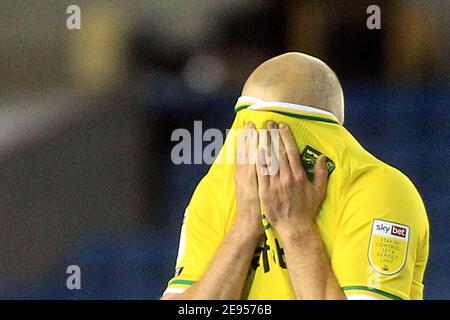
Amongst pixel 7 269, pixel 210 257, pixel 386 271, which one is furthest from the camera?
pixel 7 269

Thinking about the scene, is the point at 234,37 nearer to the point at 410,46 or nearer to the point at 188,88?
the point at 188,88

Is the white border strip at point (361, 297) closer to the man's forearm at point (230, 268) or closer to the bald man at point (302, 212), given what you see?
the bald man at point (302, 212)

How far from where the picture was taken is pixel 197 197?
5.41 ft

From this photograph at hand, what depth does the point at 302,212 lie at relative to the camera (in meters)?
1.55

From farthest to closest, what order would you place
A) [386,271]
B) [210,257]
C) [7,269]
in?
[7,269]
[210,257]
[386,271]

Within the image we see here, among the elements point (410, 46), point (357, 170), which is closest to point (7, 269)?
point (357, 170)

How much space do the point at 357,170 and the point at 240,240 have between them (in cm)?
22

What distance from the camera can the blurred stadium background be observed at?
1763 mm

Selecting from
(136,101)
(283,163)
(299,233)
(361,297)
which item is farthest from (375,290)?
(136,101)

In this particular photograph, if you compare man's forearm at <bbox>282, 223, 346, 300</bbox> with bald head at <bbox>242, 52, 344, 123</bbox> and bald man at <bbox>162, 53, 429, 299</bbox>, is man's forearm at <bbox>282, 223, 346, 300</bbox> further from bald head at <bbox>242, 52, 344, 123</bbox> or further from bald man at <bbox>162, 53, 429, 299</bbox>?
bald head at <bbox>242, 52, 344, 123</bbox>

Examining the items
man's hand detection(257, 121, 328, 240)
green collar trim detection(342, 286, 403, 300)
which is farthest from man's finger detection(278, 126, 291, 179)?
green collar trim detection(342, 286, 403, 300)

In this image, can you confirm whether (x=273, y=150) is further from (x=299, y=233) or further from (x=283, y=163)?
(x=299, y=233)

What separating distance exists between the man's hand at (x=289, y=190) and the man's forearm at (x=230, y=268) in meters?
0.05

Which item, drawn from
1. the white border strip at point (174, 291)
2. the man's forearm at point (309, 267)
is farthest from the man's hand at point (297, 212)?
the white border strip at point (174, 291)
